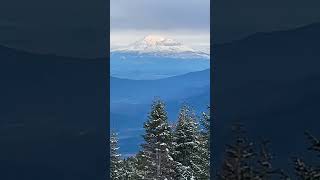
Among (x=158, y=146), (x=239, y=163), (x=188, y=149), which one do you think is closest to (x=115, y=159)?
(x=158, y=146)

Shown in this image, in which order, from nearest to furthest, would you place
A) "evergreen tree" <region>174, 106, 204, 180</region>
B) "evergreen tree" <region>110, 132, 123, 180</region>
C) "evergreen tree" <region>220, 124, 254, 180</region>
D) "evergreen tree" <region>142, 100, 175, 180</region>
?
"evergreen tree" <region>220, 124, 254, 180</region> → "evergreen tree" <region>142, 100, 175, 180</region> → "evergreen tree" <region>174, 106, 204, 180</region> → "evergreen tree" <region>110, 132, 123, 180</region>

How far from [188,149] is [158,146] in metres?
1.12

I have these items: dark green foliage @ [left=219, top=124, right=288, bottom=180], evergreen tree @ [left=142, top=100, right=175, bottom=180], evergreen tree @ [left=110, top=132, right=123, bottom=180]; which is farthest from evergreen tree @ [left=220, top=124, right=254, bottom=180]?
evergreen tree @ [left=110, top=132, right=123, bottom=180]

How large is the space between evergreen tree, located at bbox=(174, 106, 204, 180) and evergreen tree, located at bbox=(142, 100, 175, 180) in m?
0.42

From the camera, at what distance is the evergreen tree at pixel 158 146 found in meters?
20.0

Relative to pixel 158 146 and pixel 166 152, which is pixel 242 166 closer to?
pixel 166 152

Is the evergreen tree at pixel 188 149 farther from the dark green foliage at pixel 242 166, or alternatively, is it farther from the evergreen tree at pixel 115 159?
the dark green foliage at pixel 242 166

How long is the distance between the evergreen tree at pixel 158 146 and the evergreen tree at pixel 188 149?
1.37ft

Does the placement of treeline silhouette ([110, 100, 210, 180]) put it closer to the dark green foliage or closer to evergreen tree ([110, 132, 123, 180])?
evergreen tree ([110, 132, 123, 180])

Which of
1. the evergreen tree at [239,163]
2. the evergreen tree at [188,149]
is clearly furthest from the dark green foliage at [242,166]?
the evergreen tree at [188,149]

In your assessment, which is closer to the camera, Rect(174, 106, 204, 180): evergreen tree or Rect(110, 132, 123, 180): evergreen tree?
Rect(174, 106, 204, 180): evergreen tree

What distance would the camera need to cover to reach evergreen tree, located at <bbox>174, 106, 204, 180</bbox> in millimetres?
20477
